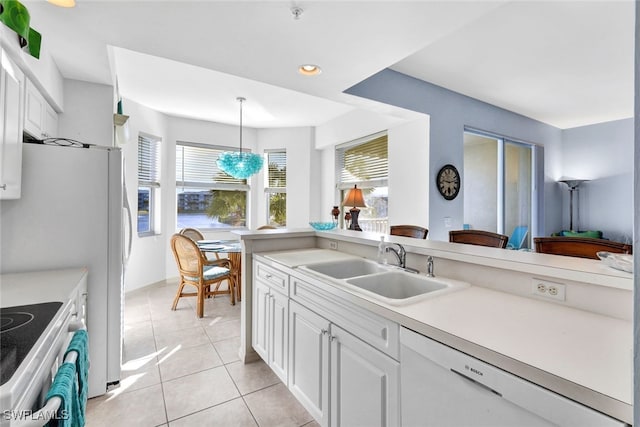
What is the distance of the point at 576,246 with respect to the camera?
1970 mm

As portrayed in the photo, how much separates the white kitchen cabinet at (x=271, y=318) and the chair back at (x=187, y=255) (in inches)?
53.3

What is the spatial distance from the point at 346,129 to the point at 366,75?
211 centimetres

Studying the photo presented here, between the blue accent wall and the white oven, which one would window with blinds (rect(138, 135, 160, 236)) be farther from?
the white oven

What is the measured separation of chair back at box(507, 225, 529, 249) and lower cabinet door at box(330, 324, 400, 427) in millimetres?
4666

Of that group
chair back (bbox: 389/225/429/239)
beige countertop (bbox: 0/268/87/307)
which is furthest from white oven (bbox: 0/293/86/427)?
chair back (bbox: 389/225/429/239)

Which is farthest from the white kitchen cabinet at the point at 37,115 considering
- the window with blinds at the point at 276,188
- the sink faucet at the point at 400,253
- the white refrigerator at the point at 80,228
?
the window with blinds at the point at 276,188

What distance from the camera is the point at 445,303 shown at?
3.95 ft

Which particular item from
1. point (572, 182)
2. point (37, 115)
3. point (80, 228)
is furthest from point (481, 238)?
point (572, 182)

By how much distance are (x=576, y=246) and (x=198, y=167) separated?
203 inches

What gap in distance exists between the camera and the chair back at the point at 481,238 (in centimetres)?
234

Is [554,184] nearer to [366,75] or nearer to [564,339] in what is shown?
[366,75]

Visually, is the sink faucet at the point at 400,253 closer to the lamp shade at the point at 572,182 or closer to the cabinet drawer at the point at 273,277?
the cabinet drawer at the point at 273,277

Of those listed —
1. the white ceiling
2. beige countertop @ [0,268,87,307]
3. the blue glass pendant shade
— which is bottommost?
beige countertop @ [0,268,87,307]

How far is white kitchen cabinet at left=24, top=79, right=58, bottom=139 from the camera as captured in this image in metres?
1.91
